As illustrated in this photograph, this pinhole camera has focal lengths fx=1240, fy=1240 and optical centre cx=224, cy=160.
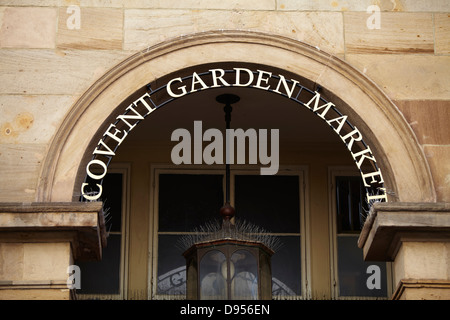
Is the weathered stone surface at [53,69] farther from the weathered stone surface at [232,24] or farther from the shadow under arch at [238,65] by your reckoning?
the weathered stone surface at [232,24]

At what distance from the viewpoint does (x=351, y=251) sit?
15.6m

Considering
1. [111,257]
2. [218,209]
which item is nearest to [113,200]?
[111,257]

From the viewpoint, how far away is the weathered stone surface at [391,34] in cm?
1330

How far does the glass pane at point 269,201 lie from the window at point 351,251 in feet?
1.69

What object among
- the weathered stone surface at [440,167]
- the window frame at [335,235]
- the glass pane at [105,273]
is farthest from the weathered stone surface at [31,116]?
the window frame at [335,235]

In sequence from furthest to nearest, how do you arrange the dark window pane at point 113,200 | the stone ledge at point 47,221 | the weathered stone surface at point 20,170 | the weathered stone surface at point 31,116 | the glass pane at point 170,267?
the dark window pane at point 113,200 → the glass pane at point 170,267 → the weathered stone surface at point 31,116 → the weathered stone surface at point 20,170 → the stone ledge at point 47,221

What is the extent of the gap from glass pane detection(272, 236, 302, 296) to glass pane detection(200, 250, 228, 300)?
232cm

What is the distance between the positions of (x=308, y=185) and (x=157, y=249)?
2.10 metres

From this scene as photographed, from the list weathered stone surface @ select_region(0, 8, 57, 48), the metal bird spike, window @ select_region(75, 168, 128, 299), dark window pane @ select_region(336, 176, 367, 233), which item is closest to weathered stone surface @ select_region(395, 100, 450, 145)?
the metal bird spike

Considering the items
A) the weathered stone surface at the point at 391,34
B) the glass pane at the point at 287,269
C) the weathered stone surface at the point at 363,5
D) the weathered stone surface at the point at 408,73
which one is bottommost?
the glass pane at the point at 287,269

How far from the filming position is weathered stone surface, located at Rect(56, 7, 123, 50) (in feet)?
43.6
